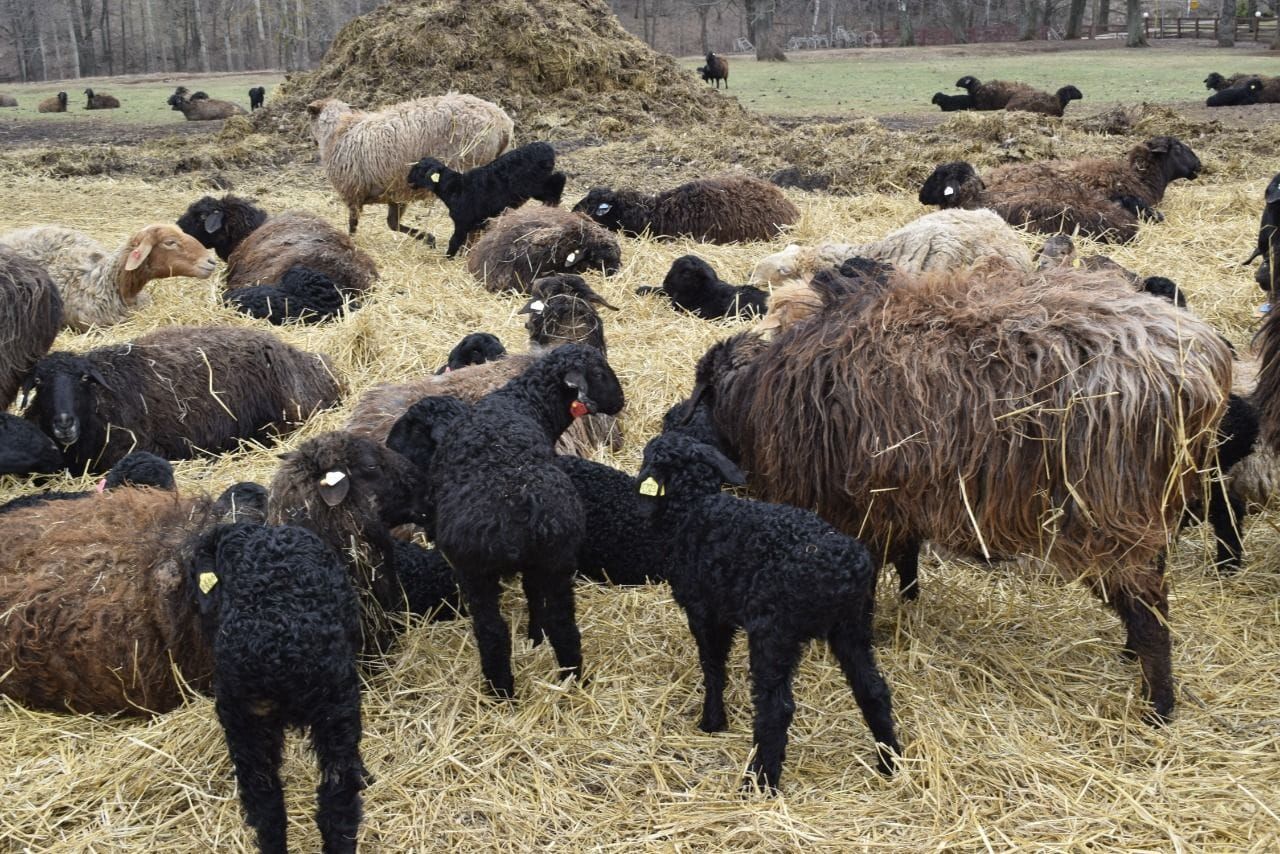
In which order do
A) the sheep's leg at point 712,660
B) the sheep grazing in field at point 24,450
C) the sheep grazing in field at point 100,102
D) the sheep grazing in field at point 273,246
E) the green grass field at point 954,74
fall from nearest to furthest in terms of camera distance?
the sheep's leg at point 712,660, the sheep grazing in field at point 24,450, the sheep grazing in field at point 273,246, the green grass field at point 954,74, the sheep grazing in field at point 100,102

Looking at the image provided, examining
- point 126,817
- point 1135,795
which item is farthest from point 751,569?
point 126,817

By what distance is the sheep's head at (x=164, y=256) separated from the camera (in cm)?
901

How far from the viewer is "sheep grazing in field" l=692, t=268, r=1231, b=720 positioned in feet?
12.7

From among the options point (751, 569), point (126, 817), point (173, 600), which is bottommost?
point (126, 817)

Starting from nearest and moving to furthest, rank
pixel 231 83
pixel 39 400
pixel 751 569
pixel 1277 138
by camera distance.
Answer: pixel 751 569
pixel 39 400
pixel 1277 138
pixel 231 83

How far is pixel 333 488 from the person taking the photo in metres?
4.18

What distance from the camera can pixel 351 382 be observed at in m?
7.63

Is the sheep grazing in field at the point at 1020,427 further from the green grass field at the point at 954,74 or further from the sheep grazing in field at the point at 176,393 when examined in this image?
the green grass field at the point at 954,74

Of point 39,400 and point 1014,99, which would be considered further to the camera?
point 1014,99

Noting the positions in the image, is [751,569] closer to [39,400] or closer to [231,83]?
[39,400]

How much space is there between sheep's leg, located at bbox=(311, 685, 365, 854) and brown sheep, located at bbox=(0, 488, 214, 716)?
112 cm

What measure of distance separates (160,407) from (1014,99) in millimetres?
22387

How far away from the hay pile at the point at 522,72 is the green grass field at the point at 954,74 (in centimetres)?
621

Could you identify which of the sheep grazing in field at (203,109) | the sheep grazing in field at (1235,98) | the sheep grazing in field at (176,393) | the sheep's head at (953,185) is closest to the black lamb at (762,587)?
the sheep grazing in field at (176,393)
